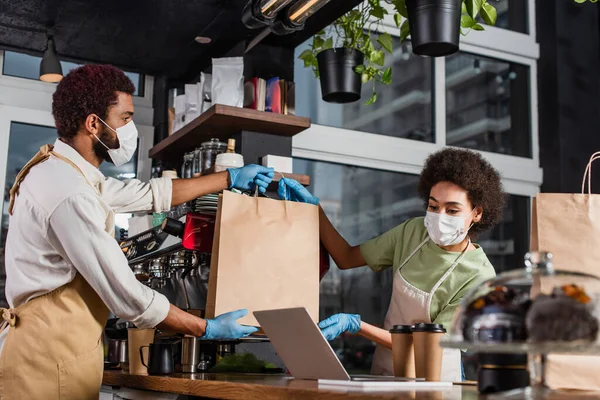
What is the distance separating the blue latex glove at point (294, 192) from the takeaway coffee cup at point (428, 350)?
2.58 ft

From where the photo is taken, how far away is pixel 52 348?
189 centimetres

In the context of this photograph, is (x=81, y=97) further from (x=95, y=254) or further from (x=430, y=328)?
(x=430, y=328)

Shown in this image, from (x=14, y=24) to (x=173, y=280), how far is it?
5.06 ft

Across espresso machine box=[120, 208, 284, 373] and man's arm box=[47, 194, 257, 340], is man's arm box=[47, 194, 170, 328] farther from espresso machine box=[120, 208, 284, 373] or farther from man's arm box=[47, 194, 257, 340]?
espresso machine box=[120, 208, 284, 373]

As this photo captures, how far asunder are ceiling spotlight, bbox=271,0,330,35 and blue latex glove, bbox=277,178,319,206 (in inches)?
25.2

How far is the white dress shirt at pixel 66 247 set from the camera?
1850mm

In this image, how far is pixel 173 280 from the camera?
9.44 ft

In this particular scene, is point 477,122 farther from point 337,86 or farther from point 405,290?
point 405,290

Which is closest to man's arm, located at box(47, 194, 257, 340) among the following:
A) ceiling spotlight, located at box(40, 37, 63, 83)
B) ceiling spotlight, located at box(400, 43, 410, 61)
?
ceiling spotlight, located at box(40, 37, 63, 83)

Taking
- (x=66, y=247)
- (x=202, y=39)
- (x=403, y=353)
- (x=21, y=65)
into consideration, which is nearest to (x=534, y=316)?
(x=403, y=353)

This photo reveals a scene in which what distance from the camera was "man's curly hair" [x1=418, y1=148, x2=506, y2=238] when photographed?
2.38 meters

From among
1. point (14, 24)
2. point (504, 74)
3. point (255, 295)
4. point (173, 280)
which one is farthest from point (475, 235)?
point (504, 74)

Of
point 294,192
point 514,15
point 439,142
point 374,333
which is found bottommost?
point 374,333

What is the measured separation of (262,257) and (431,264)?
0.60 m
